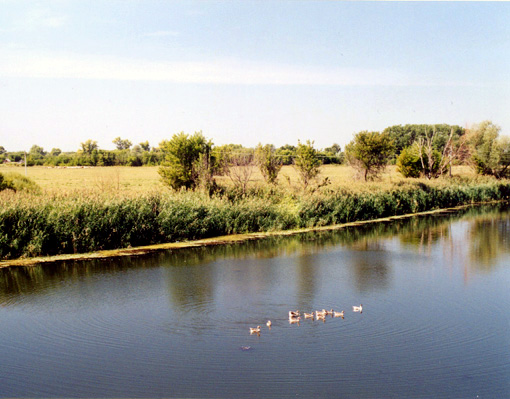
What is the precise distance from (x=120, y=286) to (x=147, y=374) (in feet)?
19.3

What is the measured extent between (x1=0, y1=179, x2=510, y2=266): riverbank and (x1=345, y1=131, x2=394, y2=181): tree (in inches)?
372

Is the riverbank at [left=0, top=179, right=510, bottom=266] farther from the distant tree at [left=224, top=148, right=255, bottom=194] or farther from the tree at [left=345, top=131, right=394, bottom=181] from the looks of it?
the tree at [left=345, top=131, right=394, bottom=181]

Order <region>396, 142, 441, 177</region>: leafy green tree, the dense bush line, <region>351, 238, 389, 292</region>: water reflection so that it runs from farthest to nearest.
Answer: <region>396, 142, 441, 177</region>: leafy green tree < the dense bush line < <region>351, 238, 389, 292</region>: water reflection

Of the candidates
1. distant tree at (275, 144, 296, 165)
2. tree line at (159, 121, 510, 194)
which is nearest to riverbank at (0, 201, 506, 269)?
tree line at (159, 121, 510, 194)

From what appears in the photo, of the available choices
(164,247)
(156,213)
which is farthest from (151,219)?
(164,247)

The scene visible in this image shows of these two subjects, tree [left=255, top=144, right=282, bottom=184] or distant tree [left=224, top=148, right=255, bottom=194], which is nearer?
distant tree [left=224, top=148, right=255, bottom=194]

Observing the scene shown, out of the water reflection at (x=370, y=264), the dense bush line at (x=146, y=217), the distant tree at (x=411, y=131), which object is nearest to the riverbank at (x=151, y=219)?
the dense bush line at (x=146, y=217)

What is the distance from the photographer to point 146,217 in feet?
66.2

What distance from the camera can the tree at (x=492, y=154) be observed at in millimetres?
54031

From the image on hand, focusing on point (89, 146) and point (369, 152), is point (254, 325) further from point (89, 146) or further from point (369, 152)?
point (89, 146)

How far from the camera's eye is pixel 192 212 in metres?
21.4

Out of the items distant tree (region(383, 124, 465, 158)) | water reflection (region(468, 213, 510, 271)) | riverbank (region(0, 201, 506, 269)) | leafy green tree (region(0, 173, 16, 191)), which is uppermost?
distant tree (region(383, 124, 465, 158))

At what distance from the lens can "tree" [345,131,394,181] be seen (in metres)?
39.0

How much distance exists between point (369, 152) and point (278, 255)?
74.2 feet
